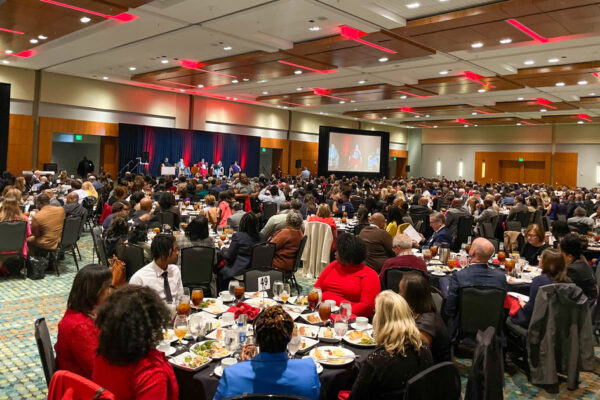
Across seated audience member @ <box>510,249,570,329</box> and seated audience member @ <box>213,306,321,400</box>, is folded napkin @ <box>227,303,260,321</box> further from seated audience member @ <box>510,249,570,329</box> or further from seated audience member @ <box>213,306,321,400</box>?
seated audience member @ <box>510,249,570,329</box>

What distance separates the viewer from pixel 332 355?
2.76 meters

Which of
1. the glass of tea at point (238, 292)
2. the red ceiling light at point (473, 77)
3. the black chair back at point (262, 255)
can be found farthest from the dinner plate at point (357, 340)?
the red ceiling light at point (473, 77)

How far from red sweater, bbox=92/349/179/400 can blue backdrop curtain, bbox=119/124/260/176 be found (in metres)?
18.7

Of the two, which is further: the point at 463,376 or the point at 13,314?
the point at 13,314

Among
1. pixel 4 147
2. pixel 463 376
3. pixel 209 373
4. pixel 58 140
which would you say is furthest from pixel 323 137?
pixel 209 373

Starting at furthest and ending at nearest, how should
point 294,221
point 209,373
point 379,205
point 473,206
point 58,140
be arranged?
point 58,140 < point 473,206 < point 379,205 < point 294,221 < point 209,373

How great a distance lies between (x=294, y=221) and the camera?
19.5 ft

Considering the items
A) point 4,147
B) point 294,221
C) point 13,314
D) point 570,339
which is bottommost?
point 13,314

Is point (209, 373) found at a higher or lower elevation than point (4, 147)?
lower

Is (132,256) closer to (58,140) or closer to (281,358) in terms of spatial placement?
(281,358)

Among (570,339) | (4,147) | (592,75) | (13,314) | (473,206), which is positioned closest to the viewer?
(570,339)

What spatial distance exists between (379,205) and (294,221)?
4444 mm

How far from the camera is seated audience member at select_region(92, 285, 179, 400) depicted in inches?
77.0

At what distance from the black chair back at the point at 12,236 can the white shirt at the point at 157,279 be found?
372 centimetres
